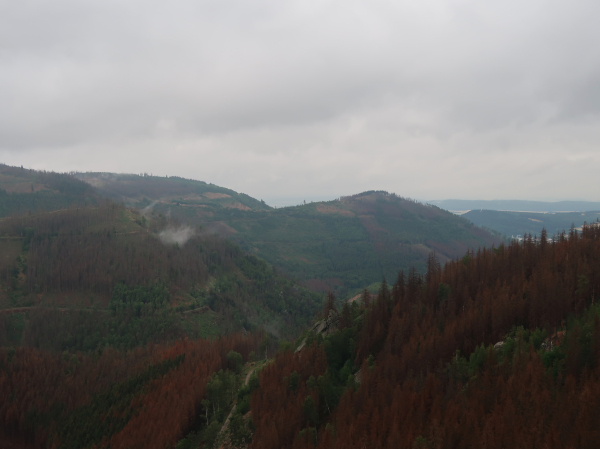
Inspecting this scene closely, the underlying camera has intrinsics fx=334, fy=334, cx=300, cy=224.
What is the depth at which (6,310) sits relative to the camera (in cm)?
17312

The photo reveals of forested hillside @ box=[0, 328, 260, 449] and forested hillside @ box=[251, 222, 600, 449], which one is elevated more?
forested hillside @ box=[251, 222, 600, 449]

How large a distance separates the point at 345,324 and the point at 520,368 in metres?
48.4

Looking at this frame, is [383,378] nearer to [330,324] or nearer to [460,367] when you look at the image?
[460,367]

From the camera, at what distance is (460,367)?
52969 mm

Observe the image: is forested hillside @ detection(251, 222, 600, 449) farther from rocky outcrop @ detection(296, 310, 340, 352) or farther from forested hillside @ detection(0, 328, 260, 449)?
forested hillside @ detection(0, 328, 260, 449)

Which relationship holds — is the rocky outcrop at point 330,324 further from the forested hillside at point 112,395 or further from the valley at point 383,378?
the forested hillside at point 112,395

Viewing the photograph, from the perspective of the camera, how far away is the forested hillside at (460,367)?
40.0 meters

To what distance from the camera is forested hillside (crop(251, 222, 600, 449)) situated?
39969 mm

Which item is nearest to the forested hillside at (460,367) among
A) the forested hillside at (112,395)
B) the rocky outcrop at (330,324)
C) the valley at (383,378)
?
the valley at (383,378)

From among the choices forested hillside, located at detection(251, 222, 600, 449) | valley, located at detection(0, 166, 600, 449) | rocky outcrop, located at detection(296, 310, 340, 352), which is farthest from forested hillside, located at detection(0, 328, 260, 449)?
rocky outcrop, located at detection(296, 310, 340, 352)

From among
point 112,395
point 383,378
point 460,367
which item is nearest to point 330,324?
point 383,378

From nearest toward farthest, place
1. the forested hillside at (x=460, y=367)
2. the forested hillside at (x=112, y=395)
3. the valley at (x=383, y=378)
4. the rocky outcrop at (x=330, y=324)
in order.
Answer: the forested hillside at (x=460, y=367)
the valley at (x=383, y=378)
the forested hillside at (x=112, y=395)
the rocky outcrop at (x=330, y=324)

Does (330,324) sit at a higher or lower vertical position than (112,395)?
higher

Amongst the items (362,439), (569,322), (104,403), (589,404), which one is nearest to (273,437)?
(362,439)
